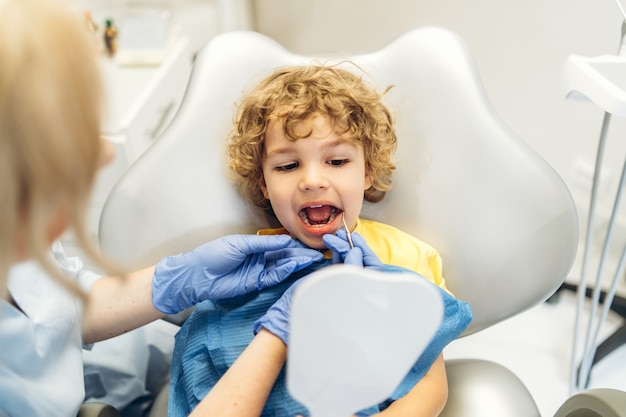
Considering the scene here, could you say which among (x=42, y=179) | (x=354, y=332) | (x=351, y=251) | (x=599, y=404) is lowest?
(x=599, y=404)

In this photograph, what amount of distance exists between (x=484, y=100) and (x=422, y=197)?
21 cm

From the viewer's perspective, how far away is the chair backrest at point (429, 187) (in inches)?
38.2

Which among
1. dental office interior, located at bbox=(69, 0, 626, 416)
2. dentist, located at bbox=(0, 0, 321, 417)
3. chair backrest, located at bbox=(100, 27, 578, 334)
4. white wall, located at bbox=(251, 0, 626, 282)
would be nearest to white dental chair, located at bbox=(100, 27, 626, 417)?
chair backrest, located at bbox=(100, 27, 578, 334)

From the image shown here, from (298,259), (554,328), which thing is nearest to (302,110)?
(298,259)

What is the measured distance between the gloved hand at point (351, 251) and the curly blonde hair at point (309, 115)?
0.15 m

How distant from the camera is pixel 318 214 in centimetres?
96

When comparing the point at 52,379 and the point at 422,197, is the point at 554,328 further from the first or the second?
the point at 52,379

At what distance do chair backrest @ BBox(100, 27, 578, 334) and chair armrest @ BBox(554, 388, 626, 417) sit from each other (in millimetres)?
202

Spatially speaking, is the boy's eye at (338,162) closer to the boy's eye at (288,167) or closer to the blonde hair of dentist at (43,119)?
the boy's eye at (288,167)

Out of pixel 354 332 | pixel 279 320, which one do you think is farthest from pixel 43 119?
pixel 279 320

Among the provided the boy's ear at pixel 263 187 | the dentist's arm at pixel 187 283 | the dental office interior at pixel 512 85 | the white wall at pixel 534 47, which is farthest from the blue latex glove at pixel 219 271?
the white wall at pixel 534 47

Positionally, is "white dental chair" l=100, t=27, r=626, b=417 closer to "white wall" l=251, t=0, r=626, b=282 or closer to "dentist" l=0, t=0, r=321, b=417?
"dentist" l=0, t=0, r=321, b=417

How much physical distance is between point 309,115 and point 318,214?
0.55 feet

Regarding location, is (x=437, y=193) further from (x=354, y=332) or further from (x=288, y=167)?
(x=354, y=332)
